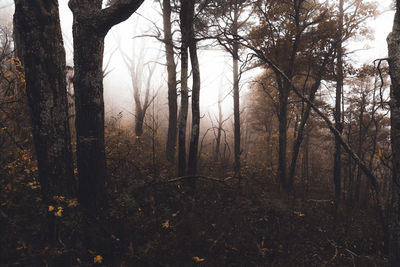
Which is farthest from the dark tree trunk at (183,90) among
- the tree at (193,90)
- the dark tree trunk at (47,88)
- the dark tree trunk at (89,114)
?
the dark tree trunk at (47,88)

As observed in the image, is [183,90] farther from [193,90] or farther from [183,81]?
[193,90]

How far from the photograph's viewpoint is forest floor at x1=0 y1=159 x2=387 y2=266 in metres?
2.50

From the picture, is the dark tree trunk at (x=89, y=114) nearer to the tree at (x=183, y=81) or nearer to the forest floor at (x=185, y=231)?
the forest floor at (x=185, y=231)

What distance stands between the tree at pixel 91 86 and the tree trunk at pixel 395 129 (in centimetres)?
296

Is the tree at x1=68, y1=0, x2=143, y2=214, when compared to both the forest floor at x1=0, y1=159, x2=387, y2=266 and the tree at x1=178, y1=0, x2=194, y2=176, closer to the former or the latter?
the forest floor at x1=0, y1=159, x2=387, y2=266

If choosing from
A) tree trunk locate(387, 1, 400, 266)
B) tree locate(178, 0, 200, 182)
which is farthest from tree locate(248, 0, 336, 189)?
tree trunk locate(387, 1, 400, 266)

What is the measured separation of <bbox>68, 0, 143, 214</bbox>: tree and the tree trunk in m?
2.96

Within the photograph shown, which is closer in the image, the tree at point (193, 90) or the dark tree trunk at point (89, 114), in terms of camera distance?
the dark tree trunk at point (89, 114)

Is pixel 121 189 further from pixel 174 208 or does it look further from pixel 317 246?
pixel 317 246

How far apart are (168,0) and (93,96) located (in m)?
7.89

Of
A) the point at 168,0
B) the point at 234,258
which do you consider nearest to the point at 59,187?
the point at 234,258

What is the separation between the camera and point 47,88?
7.97ft

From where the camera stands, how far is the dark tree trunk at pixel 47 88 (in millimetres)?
2318

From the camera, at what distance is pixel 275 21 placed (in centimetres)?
755
